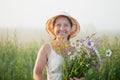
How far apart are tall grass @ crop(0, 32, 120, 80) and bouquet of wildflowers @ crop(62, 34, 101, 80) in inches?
45.2

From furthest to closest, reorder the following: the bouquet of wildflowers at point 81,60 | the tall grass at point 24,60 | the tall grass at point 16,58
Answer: the tall grass at point 16,58
the tall grass at point 24,60
the bouquet of wildflowers at point 81,60

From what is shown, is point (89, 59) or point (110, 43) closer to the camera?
point (89, 59)

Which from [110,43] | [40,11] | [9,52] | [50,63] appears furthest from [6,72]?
[50,63]

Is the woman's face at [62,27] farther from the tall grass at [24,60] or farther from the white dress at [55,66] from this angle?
the tall grass at [24,60]

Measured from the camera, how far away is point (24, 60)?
3.29 metres

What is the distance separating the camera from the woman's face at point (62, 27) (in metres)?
2.06

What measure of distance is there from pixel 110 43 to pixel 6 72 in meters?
1.09

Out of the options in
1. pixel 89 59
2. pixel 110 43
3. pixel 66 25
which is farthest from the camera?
pixel 110 43

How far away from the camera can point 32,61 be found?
3.28 meters

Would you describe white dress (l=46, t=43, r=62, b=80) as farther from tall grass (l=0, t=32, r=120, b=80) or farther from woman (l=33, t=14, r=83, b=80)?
tall grass (l=0, t=32, r=120, b=80)

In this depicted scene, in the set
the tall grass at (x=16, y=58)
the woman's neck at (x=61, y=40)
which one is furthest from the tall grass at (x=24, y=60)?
the woman's neck at (x=61, y=40)

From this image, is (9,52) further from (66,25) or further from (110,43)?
(66,25)

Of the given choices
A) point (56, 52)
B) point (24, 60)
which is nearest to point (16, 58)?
point (24, 60)

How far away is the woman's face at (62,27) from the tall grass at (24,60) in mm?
1074
